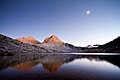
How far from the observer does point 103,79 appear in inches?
1383

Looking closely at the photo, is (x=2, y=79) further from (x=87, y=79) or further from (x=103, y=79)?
(x=103, y=79)

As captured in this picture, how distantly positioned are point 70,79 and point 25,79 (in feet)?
36.4

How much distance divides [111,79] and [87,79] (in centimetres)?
592

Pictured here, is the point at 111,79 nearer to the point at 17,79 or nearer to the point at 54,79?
the point at 54,79

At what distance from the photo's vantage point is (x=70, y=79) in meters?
35.5

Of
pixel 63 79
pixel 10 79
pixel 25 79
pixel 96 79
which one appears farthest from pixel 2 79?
pixel 96 79

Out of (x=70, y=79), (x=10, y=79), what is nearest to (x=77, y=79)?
(x=70, y=79)

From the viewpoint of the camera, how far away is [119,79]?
34.9 meters

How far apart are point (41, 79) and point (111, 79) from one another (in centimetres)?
1737

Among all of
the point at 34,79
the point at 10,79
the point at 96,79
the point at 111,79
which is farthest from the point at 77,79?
the point at 10,79

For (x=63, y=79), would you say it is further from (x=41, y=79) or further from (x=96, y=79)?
(x=96, y=79)

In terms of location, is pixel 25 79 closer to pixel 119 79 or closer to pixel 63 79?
pixel 63 79

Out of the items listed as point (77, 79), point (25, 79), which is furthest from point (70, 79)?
point (25, 79)

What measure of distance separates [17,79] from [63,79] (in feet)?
36.9
